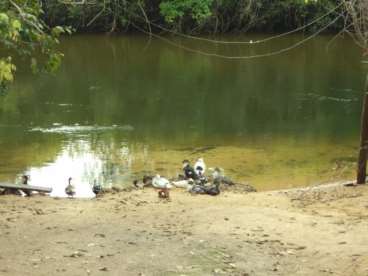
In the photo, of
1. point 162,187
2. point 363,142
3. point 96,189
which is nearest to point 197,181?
point 162,187

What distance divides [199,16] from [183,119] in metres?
20.0

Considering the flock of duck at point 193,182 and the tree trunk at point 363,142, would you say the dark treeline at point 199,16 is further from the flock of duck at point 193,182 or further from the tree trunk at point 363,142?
the tree trunk at point 363,142

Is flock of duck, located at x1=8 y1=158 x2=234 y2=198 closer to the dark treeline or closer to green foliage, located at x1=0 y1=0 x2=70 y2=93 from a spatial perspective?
green foliage, located at x1=0 y1=0 x2=70 y2=93

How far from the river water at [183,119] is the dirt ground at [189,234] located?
2.00 meters

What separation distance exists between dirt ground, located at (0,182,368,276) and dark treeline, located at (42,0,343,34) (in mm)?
27185

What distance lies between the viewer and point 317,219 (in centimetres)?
865

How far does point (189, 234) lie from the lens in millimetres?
7996

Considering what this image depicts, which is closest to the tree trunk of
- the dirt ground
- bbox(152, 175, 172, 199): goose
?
the dirt ground

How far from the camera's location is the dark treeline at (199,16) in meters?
37.3

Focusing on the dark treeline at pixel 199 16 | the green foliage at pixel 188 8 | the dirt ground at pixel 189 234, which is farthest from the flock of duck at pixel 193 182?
the green foliage at pixel 188 8

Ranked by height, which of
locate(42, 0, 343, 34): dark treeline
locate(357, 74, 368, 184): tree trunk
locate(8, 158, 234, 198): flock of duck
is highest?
locate(42, 0, 343, 34): dark treeline

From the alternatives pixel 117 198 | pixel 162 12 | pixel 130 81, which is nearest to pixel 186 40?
pixel 162 12

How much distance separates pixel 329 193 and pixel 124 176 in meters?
4.32

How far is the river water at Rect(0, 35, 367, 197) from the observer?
13625mm
